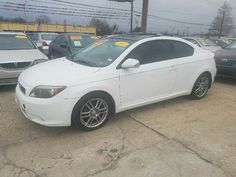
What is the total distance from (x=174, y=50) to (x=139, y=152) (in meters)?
2.51

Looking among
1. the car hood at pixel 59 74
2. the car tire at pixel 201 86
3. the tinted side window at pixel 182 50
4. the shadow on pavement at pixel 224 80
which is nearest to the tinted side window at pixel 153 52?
the tinted side window at pixel 182 50

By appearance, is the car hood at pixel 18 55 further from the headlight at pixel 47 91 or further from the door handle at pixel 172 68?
the door handle at pixel 172 68

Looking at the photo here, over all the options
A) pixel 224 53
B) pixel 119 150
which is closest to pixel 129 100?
pixel 119 150

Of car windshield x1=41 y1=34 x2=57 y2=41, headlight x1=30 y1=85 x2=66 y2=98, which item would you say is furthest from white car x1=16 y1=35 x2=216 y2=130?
car windshield x1=41 y1=34 x2=57 y2=41

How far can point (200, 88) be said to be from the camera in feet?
18.6

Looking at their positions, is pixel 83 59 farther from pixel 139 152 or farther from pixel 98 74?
pixel 139 152

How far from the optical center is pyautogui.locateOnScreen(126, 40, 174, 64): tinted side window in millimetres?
4438

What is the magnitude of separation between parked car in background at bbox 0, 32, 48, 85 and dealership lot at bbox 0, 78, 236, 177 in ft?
3.83

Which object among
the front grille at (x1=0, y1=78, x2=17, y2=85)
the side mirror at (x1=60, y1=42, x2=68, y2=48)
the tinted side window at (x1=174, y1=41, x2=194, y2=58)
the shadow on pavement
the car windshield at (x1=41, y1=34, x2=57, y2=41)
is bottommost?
the shadow on pavement

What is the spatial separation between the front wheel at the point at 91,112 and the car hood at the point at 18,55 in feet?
10.3

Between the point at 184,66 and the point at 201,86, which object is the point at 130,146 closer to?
the point at 184,66

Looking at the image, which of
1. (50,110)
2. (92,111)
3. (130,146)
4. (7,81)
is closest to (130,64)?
(92,111)

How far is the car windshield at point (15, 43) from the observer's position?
7.02 meters

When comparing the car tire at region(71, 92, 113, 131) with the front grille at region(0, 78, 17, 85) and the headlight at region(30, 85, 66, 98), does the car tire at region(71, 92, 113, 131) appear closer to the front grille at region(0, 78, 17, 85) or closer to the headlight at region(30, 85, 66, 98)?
the headlight at region(30, 85, 66, 98)
